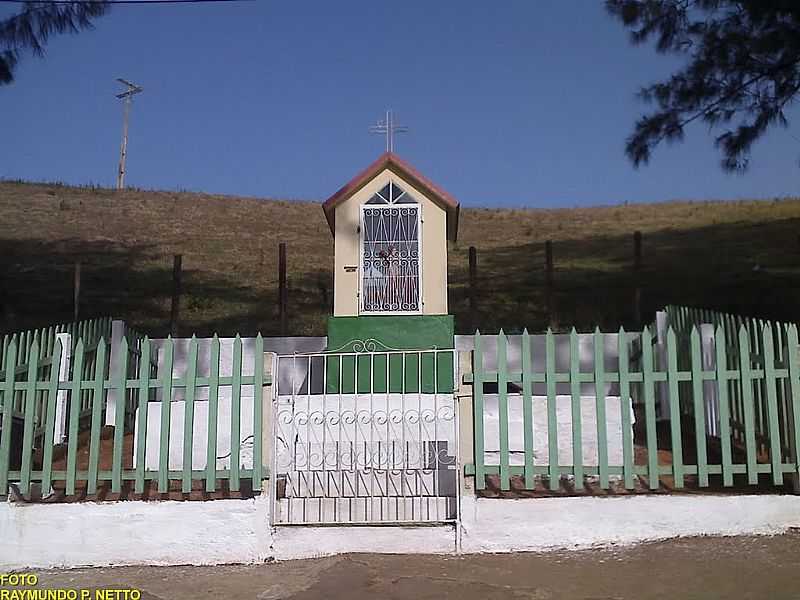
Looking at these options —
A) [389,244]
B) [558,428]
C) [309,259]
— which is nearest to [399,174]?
[389,244]

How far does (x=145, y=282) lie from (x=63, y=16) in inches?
492

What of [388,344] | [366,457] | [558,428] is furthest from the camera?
[388,344]

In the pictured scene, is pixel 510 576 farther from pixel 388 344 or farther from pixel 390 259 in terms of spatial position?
pixel 390 259

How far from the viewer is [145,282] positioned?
21.2m

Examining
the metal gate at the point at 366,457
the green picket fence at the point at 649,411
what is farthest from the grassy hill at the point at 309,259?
the green picket fence at the point at 649,411

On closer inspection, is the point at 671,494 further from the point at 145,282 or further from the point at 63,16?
the point at 145,282

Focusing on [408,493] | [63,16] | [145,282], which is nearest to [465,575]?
[408,493]

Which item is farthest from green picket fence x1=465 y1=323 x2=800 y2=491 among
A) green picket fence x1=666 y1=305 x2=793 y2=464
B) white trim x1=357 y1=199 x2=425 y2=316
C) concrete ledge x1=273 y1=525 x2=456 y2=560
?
white trim x1=357 y1=199 x2=425 y2=316

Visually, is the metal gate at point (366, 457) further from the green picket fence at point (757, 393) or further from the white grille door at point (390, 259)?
the green picket fence at point (757, 393)

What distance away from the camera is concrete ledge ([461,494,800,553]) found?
548 centimetres

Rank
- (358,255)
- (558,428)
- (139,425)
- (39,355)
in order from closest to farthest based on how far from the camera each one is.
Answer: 1. (139,425)
2. (39,355)
3. (558,428)
4. (358,255)

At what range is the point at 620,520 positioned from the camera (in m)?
5.49

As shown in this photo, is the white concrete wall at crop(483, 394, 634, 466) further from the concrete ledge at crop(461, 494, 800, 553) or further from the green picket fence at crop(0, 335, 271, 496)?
the green picket fence at crop(0, 335, 271, 496)

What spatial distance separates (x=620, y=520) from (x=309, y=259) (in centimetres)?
1987
